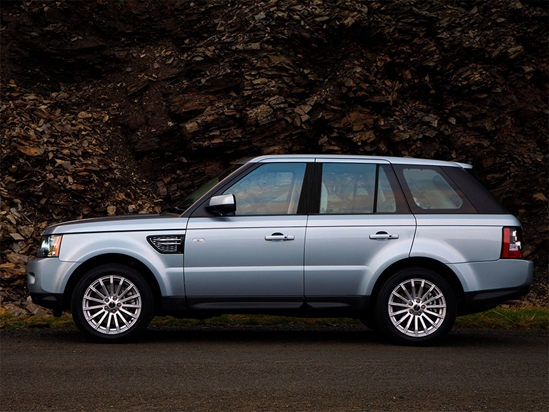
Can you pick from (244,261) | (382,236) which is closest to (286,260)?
(244,261)

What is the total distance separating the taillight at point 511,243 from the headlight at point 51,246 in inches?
181

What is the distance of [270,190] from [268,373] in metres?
2.40

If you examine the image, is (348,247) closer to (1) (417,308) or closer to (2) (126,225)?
(1) (417,308)

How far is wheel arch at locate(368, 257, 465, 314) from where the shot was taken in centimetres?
828

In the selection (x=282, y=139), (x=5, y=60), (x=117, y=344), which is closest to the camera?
(x=117, y=344)

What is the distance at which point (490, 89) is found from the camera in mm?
18766

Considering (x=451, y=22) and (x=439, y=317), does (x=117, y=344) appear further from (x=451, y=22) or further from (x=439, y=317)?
(x=451, y=22)

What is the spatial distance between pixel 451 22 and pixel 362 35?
2319 millimetres

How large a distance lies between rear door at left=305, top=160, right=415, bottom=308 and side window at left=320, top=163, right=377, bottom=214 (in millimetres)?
10

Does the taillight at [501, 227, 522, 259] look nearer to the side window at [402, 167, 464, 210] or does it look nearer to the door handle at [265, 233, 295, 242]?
the side window at [402, 167, 464, 210]

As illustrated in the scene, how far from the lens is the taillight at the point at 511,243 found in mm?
8305

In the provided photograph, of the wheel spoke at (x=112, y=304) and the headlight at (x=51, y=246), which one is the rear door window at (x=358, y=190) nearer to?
the wheel spoke at (x=112, y=304)

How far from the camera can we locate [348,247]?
8148 mm

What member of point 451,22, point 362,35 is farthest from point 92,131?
point 451,22
